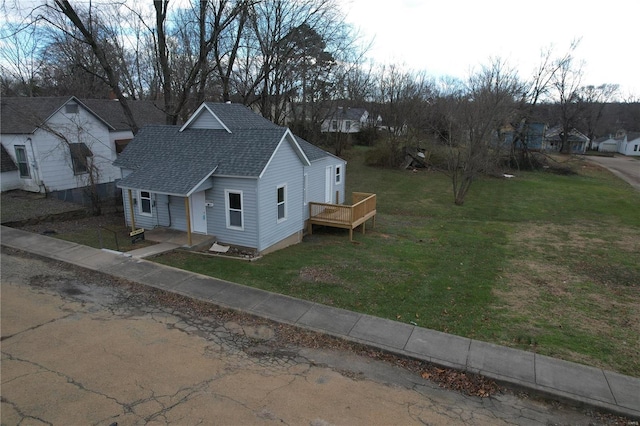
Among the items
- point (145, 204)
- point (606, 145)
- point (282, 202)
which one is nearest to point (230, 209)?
point (282, 202)

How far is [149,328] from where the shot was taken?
7.73m

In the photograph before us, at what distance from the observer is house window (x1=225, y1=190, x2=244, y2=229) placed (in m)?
13.4

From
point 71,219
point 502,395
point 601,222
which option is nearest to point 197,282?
point 502,395

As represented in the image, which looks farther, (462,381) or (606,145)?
(606,145)

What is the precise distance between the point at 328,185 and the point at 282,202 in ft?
18.0

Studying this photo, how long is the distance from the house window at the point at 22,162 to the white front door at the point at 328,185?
636 inches

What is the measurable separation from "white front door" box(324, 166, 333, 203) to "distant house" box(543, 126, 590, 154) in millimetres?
63954

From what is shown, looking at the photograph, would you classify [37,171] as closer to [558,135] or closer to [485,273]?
[485,273]

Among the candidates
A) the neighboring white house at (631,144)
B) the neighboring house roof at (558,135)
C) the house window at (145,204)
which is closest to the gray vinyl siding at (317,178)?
the house window at (145,204)

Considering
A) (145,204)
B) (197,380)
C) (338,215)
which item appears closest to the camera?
(197,380)

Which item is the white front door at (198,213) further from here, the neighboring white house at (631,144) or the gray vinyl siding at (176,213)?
the neighboring white house at (631,144)

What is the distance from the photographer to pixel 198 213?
14164 mm

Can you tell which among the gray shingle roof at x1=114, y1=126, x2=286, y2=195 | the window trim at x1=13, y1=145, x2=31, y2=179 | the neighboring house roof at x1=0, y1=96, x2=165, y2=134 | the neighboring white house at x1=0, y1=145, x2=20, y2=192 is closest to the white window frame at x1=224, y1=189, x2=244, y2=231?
the gray shingle roof at x1=114, y1=126, x2=286, y2=195

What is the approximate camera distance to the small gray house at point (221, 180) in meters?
13.1
